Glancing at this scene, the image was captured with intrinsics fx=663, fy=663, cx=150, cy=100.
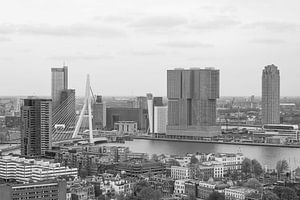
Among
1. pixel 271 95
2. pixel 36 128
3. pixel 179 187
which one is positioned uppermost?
pixel 271 95

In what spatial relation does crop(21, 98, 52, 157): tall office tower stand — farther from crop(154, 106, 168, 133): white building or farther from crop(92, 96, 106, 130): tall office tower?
crop(92, 96, 106, 130): tall office tower

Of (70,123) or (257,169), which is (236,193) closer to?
(257,169)

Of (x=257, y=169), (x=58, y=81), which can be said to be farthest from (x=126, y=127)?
(x=257, y=169)

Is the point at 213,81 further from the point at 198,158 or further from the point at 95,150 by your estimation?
the point at 198,158

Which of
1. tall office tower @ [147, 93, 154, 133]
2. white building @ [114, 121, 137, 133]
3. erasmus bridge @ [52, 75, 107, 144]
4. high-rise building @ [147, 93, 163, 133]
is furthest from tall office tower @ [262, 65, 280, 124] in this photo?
erasmus bridge @ [52, 75, 107, 144]

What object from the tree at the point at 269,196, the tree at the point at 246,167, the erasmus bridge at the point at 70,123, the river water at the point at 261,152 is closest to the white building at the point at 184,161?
the tree at the point at 246,167

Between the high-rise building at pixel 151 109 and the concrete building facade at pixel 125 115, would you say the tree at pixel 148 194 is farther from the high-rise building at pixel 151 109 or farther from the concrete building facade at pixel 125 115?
the concrete building facade at pixel 125 115
